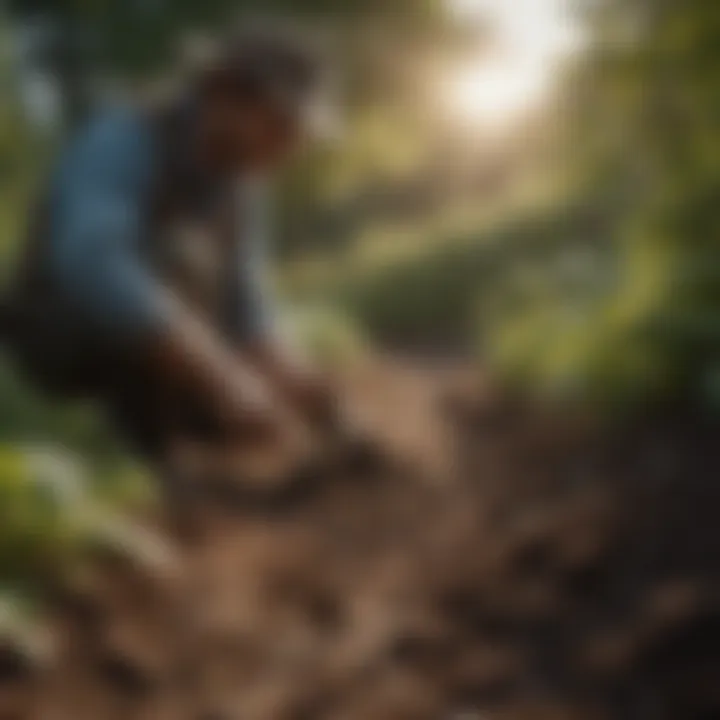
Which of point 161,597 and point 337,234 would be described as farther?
point 337,234

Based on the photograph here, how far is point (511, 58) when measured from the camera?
107 cm

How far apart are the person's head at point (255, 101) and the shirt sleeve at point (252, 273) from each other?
0.02 m

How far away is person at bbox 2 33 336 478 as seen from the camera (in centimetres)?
98

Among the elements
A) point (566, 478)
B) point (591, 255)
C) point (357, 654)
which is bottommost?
point (357, 654)

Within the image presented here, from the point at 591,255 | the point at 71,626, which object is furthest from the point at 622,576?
the point at 71,626

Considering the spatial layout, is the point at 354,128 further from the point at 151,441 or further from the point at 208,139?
the point at 151,441

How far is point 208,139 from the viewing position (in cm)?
103

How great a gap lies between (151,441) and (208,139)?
22cm

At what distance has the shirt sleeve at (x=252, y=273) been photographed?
1003mm

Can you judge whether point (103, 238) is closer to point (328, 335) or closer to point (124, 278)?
point (124, 278)

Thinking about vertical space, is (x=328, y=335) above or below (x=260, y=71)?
below

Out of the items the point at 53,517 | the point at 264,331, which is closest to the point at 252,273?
the point at 264,331

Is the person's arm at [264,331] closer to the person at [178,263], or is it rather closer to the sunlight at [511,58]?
the person at [178,263]

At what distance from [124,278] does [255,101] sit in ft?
0.51
